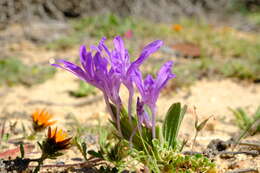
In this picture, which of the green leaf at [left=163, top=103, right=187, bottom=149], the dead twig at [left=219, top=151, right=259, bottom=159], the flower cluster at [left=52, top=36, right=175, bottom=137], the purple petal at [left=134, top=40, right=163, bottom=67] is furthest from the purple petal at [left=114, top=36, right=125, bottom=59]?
the dead twig at [left=219, top=151, right=259, bottom=159]

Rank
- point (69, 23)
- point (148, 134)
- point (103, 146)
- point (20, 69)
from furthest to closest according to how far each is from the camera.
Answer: point (69, 23), point (20, 69), point (103, 146), point (148, 134)

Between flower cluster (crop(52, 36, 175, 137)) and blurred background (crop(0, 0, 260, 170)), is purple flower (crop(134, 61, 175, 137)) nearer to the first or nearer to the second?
flower cluster (crop(52, 36, 175, 137))

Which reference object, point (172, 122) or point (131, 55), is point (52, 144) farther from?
point (131, 55)

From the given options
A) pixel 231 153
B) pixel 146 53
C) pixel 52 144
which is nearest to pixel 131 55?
pixel 231 153

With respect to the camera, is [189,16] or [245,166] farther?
[189,16]

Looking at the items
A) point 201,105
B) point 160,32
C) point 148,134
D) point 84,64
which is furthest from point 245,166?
point 160,32

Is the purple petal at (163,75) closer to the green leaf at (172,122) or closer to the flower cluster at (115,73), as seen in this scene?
the flower cluster at (115,73)

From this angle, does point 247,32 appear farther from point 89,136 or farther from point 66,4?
point 89,136

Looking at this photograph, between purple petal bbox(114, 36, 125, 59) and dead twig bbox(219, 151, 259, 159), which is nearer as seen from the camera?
purple petal bbox(114, 36, 125, 59)
